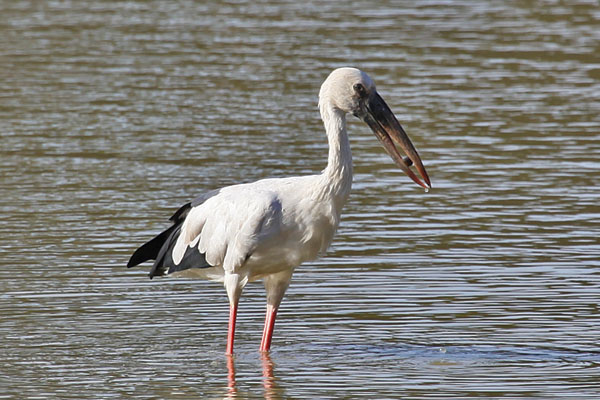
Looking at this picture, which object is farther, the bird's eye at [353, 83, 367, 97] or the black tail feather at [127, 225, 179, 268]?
the black tail feather at [127, 225, 179, 268]

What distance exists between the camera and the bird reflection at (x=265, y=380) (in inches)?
352

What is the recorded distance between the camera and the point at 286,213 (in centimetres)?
942

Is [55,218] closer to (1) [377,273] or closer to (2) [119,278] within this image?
(2) [119,278]

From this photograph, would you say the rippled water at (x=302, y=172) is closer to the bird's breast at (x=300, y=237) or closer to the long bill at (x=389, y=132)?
the bird's breast at (x=300, y=237)

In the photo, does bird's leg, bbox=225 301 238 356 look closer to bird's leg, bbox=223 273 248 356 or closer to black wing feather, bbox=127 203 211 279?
bird's leg, bbox=223 273 248 356

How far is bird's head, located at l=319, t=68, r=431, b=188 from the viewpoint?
31.2ft

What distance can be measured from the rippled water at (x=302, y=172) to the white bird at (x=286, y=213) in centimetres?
58

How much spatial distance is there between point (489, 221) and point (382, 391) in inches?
203

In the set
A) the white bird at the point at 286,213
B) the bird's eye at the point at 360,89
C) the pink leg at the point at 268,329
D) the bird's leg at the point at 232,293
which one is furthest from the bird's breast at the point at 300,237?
the bird's eye at the point at 360,89

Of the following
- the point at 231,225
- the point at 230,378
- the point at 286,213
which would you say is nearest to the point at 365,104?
the point at 286,213

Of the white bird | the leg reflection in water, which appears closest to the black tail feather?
the white bird

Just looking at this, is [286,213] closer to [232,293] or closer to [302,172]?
[232,293]

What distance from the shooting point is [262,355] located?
9883 mm

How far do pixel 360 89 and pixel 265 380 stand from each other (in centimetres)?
201
